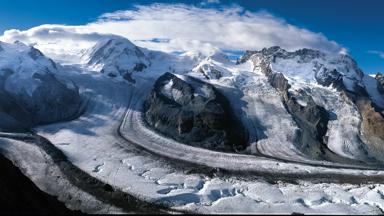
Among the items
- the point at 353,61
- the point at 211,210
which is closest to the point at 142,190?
the point at 211,210

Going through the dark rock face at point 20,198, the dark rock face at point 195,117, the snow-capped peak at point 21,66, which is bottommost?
the dark rock face at point 20,198

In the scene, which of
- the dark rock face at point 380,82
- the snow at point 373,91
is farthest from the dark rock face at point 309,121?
the dark rock face at point 380,82

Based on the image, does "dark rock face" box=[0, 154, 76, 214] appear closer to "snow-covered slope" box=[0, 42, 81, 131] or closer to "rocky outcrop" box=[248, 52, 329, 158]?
"snow-covered slope" box=[0, 42, 81, 131]

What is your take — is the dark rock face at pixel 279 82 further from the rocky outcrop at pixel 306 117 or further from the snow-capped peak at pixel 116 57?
the snow-capped peak at pixel 116 57

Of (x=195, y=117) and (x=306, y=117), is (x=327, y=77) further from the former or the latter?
(x=195, y=117)

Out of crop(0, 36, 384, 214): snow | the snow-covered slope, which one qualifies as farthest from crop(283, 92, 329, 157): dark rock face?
the snow-covered slope

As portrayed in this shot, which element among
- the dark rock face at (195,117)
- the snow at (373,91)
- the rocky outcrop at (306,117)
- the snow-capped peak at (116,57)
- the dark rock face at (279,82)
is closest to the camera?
the dark rock face at (195,117)
